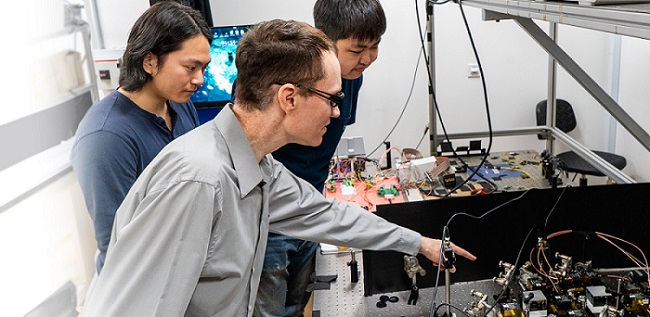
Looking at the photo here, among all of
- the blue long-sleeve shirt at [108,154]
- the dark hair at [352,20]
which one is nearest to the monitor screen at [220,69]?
the dark hair at [352,20]

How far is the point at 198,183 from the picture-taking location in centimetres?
88

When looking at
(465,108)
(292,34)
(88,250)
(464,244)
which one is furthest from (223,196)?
(465,108)

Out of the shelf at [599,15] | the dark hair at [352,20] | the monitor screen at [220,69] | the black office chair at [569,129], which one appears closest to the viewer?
the shelf at [599,15]

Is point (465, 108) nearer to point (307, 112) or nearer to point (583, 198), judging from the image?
point (583, 198)

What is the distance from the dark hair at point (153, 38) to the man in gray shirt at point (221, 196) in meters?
0.49

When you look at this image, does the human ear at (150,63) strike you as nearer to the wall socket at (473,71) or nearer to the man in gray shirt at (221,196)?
the man in gray shirt at (221,196)

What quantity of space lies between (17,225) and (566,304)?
1.20 m

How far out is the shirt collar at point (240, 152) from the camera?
38.7 inches

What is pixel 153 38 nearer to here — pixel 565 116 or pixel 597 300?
pixel 597 300

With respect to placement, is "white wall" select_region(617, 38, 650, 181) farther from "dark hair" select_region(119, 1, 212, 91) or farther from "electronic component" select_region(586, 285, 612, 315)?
"dark hair" select_region(119, 1, 212, 91)

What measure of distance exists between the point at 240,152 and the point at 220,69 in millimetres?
2156

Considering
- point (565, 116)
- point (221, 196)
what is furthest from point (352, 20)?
point (565, 116)

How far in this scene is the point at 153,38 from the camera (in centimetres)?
143

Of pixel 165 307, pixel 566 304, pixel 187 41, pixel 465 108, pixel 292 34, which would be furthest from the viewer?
pixel 465 108
